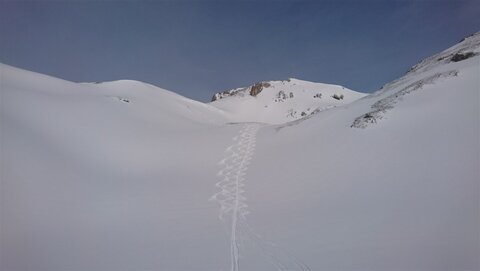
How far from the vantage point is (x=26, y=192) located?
30.9ft

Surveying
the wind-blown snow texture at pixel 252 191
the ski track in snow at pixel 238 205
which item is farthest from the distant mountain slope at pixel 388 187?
the ski track in snow at pixel 238 205

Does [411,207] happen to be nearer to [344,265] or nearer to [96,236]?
[344,265]

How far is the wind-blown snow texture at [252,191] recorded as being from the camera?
721cm

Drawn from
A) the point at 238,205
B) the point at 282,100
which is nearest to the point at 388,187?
the point at 238,205

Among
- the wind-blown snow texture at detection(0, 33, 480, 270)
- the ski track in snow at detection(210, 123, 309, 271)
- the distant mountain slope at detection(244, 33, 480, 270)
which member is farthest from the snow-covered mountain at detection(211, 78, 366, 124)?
the distant mountain slope at detection(244, 33, 480, 270)

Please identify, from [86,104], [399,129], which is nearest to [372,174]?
[399,129]

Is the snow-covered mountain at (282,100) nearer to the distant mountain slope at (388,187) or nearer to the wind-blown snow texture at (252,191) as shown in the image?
the wind-blown snow texture at (252,191)

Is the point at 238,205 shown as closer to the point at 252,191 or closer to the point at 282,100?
the point at 252,191

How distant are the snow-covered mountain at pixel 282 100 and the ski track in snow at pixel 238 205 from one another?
145 ft

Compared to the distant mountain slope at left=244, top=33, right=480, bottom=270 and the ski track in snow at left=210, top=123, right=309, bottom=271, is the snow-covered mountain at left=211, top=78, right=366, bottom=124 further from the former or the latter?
the distant mountain slope at left=244, top=33, right=480, bottom=270

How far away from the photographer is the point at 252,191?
497 inches

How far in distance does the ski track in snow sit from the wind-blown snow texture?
0.19 feet

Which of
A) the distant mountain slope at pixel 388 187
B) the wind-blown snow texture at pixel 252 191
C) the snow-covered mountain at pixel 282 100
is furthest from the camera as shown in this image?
the snow-covered mountain at pixel 282 100

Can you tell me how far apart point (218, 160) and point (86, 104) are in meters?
10.3
